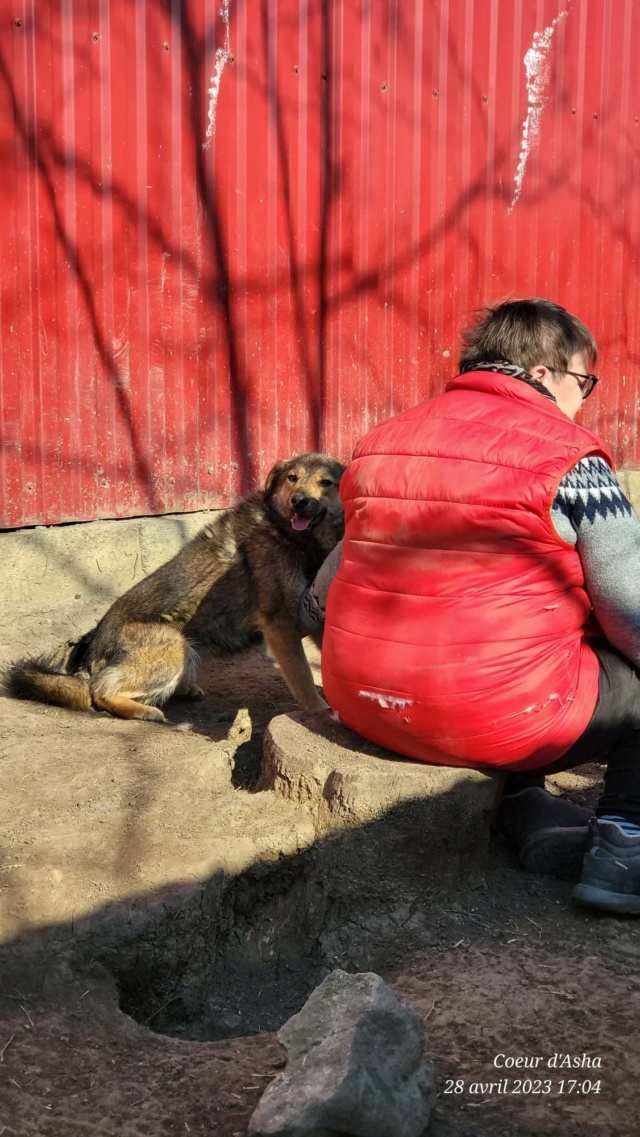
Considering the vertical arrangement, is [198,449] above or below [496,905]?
above

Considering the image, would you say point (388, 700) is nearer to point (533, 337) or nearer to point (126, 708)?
point (533, 337)

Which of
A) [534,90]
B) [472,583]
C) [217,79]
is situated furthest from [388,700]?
[534,90]

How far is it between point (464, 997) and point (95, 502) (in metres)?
4.20

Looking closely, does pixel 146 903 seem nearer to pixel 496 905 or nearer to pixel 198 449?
pixel 496 905

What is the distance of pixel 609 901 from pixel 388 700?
870mm

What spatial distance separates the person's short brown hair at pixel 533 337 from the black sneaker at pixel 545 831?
1456 mm

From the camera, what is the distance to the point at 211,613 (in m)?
5.13

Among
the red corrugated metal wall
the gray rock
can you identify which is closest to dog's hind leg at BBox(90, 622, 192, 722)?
the red corrugated metal wall

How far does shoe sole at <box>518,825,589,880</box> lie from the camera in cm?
331

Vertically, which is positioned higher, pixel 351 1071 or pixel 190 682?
pixel 351 1071

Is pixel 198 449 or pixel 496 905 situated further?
pixel 198 449

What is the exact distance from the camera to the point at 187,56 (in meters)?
6.04

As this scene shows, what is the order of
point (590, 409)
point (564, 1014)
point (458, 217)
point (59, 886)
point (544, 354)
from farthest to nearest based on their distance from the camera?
1. point (590, 409)
2. point (458, 217)
3. point (544, 354)
4. point (59, 886)
5. point (564, 1014)

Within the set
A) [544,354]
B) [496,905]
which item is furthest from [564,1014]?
[544,354]
